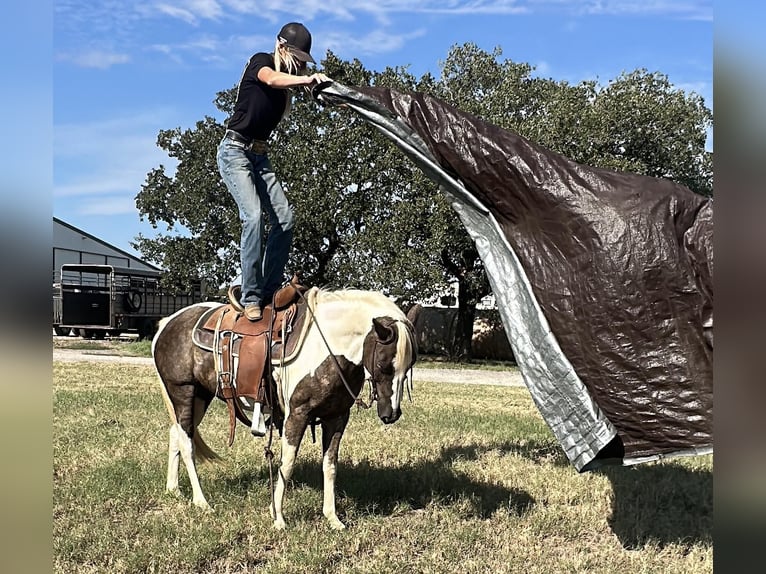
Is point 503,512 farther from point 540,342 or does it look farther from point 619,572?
point 540,342

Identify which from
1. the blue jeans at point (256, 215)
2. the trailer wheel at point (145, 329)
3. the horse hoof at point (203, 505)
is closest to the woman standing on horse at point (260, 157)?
the blue jeans at point (256, 215)

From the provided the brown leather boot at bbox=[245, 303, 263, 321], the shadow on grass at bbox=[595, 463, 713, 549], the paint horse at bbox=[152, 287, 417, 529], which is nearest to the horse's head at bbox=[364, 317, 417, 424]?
the paint horse at bbox=[152, 287, 417, 529]

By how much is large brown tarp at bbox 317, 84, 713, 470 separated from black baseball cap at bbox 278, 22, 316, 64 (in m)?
1.25

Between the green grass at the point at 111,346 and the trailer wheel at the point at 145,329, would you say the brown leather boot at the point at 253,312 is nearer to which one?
the green grass at the point at 111,346

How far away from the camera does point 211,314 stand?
6480 mm

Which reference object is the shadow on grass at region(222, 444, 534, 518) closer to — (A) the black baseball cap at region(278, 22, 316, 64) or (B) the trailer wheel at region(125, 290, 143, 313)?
(A) the black baseball cap at region(278, 22, 316, 64)

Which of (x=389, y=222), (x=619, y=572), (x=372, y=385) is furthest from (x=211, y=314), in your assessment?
(x=389, y=222)

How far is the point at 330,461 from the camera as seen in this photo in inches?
226

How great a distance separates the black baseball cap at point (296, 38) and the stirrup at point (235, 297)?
7.27ft

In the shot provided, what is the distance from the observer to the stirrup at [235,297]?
6.11 meters

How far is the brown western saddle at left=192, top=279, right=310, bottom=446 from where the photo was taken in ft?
18.8

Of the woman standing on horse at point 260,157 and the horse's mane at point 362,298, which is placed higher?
the woman standing on horse at point 260,157
